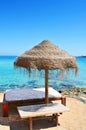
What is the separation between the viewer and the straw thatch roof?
514 cm

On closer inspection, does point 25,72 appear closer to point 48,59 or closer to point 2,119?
point 48,59

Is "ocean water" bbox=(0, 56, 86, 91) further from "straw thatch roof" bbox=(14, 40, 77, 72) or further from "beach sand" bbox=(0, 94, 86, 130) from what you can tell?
"beach sand" bbox=(0, 94, 86, 130)

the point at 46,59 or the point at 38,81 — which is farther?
the point at 38,81

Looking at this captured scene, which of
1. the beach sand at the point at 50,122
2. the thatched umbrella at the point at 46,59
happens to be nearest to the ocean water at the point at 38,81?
the thatched umbrella at the point at 46,59

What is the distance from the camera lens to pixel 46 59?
203 inches

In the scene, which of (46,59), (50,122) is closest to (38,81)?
(50,122)

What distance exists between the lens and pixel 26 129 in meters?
5.36

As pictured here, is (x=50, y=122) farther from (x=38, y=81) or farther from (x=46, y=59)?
(x=38, y=81)

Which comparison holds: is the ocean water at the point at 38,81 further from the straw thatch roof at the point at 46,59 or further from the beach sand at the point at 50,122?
the beach sand at the point at 50,122

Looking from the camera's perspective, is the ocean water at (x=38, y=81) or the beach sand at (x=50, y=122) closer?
the beach sand at (x=50, y=122)

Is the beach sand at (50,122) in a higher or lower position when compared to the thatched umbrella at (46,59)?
lower

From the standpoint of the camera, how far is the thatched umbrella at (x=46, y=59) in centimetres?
514

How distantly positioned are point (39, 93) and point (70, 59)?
195 cm

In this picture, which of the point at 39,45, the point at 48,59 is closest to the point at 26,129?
the point at 48,59
